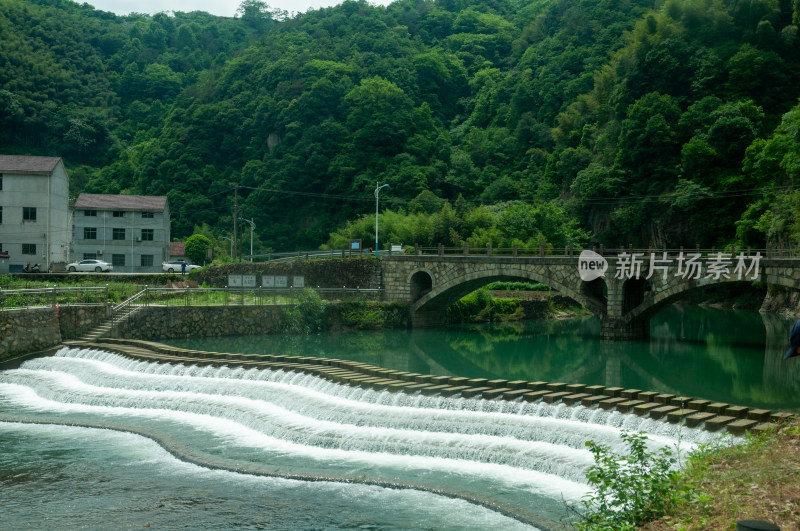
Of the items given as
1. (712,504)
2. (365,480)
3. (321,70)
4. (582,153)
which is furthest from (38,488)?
(321,70)

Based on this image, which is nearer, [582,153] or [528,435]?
[528,435]

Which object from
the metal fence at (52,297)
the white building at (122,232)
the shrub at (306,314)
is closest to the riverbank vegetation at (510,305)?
the shrub at (306,314)

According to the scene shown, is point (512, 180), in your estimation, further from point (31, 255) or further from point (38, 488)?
point (38, 488)

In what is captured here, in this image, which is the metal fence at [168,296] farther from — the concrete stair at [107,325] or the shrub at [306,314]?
the shrub at [306,314]

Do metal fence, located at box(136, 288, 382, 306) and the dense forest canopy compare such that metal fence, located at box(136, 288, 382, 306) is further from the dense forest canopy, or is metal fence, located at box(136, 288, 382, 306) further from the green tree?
the green tree

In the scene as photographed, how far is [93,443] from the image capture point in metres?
16.1

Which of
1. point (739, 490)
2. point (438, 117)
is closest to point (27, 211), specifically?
point (739, 490)

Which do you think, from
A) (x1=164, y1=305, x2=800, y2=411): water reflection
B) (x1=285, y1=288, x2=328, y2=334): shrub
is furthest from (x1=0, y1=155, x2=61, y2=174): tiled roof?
(x1=164, y1=305, x2=800, y2=411): water reflection

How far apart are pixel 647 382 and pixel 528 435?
43.4 feet

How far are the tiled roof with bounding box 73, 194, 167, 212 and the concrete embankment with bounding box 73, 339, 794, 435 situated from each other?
36525 mm

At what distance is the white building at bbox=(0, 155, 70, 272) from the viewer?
164 feet

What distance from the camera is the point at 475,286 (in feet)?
151

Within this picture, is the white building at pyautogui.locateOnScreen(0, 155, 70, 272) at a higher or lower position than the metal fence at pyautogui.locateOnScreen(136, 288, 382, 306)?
higher

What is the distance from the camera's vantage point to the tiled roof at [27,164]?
163 ft
